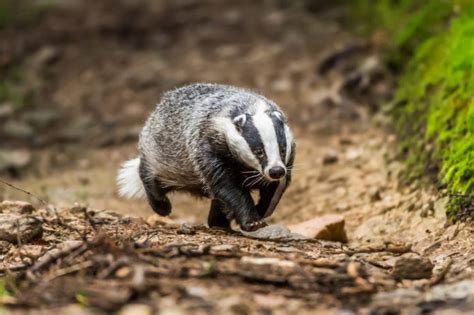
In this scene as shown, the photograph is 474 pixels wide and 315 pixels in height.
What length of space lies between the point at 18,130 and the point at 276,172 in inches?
266

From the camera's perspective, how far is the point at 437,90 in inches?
340

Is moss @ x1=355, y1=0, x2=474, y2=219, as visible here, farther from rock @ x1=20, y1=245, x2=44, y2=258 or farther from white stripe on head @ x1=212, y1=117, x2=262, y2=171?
rock @ x1=20, y1=245, x2=44, y2=258

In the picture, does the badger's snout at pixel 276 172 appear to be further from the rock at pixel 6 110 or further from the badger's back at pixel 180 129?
the rock at pixel 6 110

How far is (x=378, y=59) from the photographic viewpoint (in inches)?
429

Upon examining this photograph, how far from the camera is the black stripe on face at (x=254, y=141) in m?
6.17

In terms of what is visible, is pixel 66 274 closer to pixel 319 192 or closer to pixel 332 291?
pixel 332 291

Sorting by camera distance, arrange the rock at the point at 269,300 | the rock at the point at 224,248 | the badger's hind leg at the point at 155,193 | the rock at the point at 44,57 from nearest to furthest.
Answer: the rock at the point at 269,300 < the rock at the point at 224,248 < the badger's hind leg at the point at 155,193 < the rock at the point at 44,57

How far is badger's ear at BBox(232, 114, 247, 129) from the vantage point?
20.7 feet

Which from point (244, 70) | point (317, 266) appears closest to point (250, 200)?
point (317, 266)

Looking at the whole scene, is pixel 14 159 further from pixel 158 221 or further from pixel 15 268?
pixel 15 268

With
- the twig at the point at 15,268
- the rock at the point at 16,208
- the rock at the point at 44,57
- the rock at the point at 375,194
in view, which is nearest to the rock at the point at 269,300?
the twig at the point at 15,268

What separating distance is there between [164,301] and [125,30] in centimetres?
1065

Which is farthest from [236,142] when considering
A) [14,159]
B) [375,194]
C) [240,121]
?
[14,159]

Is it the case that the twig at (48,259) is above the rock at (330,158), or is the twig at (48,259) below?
below
